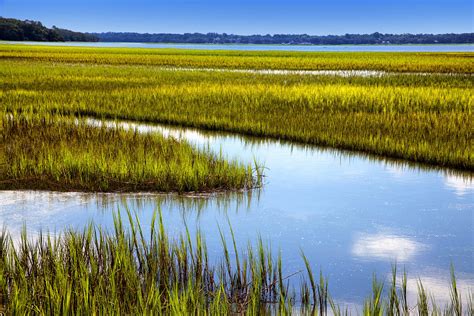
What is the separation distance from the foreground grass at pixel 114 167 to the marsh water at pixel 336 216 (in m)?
0.26

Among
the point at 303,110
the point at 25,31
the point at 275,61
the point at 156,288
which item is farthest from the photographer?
the point at 25,31

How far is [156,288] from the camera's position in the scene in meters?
3.55

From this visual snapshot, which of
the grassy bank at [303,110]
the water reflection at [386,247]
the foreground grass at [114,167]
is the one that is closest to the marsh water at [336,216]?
the water reflection at [386,247]

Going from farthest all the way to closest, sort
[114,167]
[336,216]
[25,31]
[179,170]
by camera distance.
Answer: [25,31]
[114,167]
[179,170]
[336,216]

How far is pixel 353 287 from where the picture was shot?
4094mm

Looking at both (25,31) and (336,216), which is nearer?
(336,216)

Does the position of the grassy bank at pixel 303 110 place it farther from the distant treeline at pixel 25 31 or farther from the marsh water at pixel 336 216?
the distant treeline at pixel 25 31

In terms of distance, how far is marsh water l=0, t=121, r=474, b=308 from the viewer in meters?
4.56

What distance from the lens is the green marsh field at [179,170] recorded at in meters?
3.56

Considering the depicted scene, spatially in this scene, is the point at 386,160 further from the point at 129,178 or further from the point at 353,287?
the point at 353,287

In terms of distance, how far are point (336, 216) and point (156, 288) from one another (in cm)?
273

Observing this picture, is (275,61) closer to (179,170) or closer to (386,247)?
(179,170)

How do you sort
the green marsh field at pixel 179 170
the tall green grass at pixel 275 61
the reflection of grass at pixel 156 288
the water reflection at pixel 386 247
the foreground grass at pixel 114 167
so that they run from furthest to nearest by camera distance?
the tall green grass at pixel 275 61 < the foreground grass at pixel 114 167 < the water reflection at pixel 386 247 < the green marsh field at pixel 179 170 < the reflection of grass at pixel 156 288

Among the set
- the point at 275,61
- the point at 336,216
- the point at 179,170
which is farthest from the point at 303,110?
the point at 275,61
